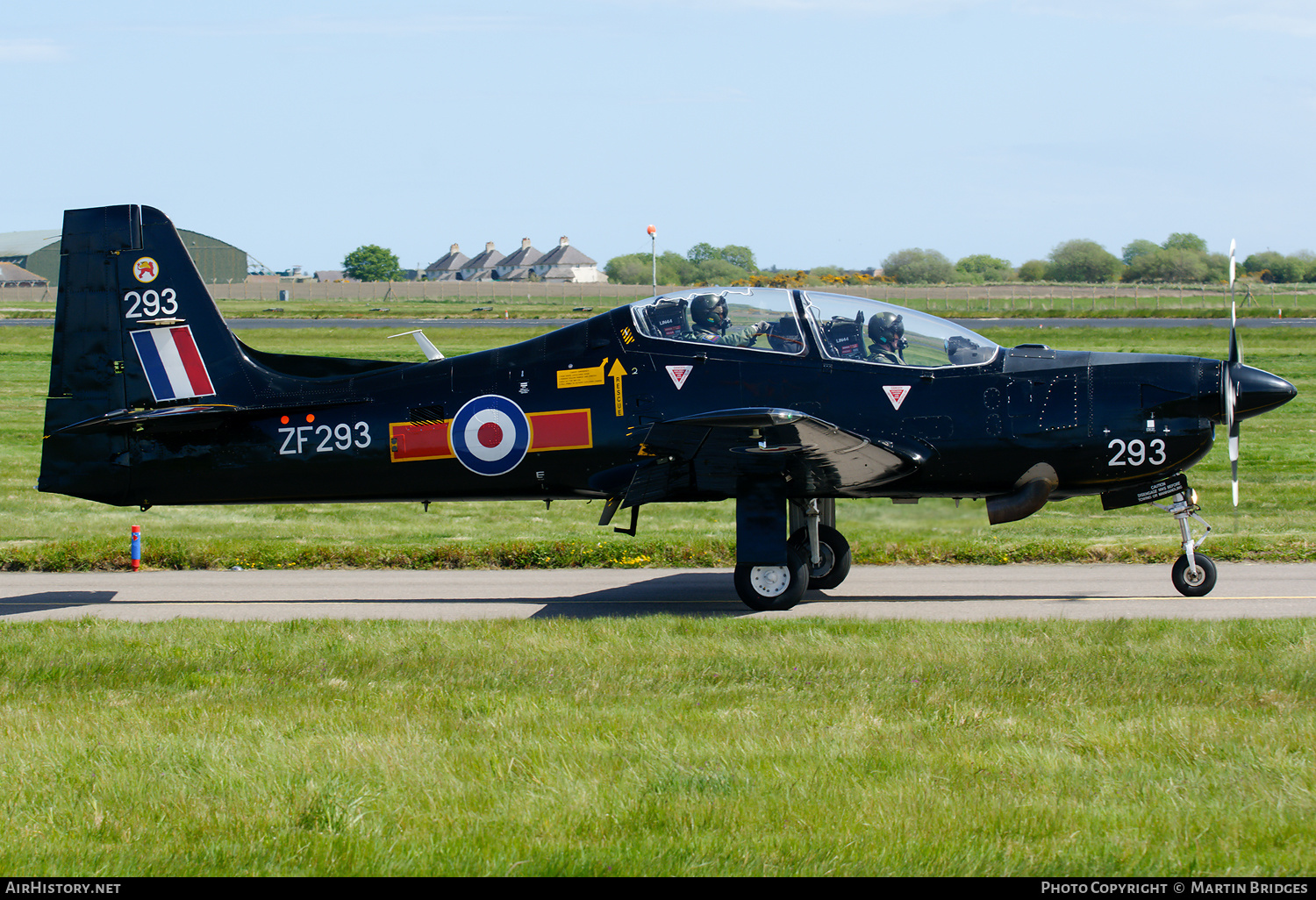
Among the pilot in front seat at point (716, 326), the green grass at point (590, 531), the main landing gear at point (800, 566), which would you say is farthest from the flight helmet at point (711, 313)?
the green grass at point (590, 531)

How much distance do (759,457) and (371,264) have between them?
501 feet

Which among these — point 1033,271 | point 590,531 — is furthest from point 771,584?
point 1033,271

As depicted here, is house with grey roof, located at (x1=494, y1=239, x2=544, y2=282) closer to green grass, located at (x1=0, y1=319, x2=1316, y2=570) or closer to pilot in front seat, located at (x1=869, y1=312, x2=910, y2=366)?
green grass, located at (x1=0, y1=319, x2=1316, y2=570)

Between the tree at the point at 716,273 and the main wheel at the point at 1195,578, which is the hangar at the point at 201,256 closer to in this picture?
the tree at the point at 716,273

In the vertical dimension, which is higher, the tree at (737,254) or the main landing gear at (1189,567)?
the tree at (737,254)

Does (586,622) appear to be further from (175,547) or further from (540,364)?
(175,547)

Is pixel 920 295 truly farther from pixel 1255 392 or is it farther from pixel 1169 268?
pixel 1255 392

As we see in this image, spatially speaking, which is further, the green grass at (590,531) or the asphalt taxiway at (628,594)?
the green grass at (590,531)

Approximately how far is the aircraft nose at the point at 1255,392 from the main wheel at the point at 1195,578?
157cm

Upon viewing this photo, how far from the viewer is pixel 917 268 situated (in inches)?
3580

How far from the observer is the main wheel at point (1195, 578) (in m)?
11.8

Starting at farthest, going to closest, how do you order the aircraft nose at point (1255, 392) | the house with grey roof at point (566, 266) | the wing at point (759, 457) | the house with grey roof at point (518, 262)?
the house with grey roof at point (518, 262), the house with grey roof at point (566, 266), the aircraft nose at point (1255, 392), the wing at point (759, 457)

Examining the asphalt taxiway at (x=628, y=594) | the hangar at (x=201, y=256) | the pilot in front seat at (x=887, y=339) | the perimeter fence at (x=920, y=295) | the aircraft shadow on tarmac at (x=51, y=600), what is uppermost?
the hangar at (x=201, y=256)

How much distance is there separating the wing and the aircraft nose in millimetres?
3056
